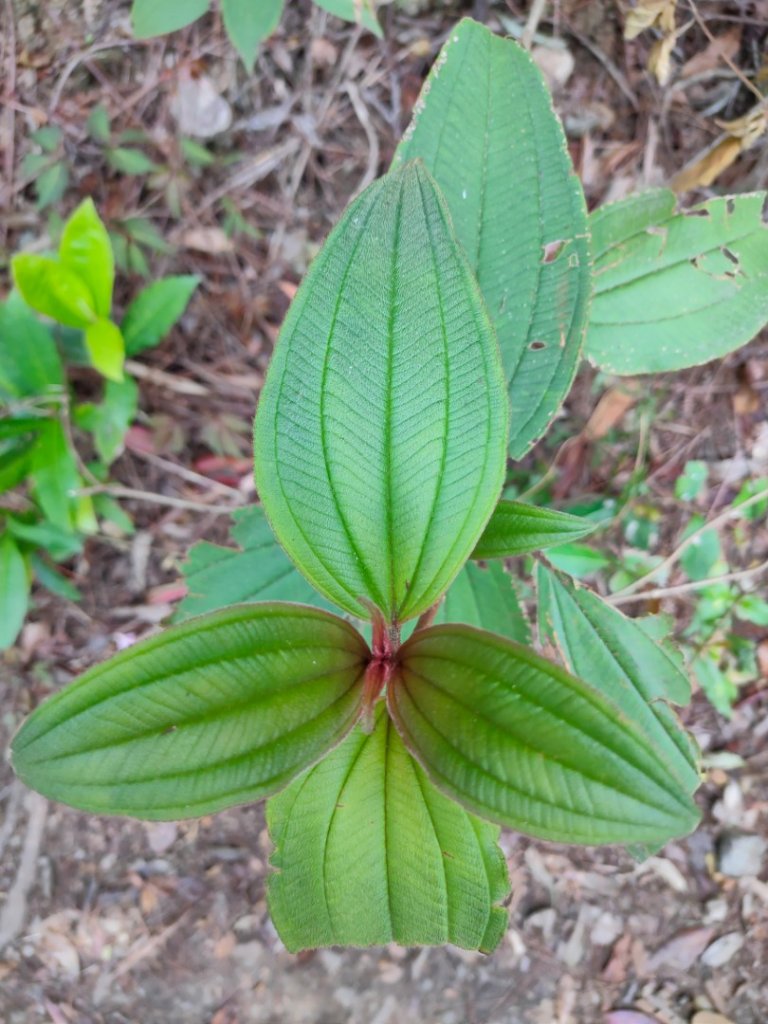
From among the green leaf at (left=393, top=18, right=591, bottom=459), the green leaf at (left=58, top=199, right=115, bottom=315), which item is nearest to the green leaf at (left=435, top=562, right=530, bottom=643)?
the green leaf at (left=393, top=18, right=591, bottom=459)

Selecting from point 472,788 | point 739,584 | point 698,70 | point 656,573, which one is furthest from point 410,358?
point 698,70

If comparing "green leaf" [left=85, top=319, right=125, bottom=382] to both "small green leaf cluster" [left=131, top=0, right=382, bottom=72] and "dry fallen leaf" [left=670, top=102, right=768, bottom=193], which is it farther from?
"dry fallen leaf" [left=670, top=102, right=768, bottom=193]

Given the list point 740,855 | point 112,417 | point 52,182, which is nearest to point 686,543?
point 740,855

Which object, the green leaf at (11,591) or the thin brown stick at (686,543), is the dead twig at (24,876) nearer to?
the green leaf at (11,591)

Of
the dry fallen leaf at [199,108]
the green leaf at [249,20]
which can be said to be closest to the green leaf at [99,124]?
the dry fallen leaf at [199,108]

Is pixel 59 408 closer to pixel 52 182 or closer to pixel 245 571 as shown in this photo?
pixel 52 182
